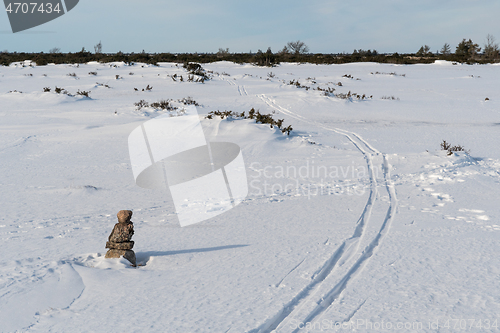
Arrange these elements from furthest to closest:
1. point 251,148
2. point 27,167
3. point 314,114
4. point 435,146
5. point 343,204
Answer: point 314,114, point 435,146, point 251,148, point 27,167, point 343,204

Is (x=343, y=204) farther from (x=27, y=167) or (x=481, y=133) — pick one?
(x=481, y=133)

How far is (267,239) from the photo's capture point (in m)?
3.96

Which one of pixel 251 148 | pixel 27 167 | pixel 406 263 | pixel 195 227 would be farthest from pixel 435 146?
pixel 27 167

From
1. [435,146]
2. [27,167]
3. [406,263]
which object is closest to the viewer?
[406,263]

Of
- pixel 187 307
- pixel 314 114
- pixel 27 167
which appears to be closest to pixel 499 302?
pixel 187 307

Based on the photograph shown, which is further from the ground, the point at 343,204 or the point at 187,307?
the point at 187,307

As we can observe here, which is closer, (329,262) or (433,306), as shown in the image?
(433,306)

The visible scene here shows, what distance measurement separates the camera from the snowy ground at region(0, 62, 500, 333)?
261cm

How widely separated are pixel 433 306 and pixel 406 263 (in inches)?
27.5

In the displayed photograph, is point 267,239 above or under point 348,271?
under

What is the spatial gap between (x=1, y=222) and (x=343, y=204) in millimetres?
4321

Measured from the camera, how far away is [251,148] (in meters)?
8.33

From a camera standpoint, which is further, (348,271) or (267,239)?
(267,239)

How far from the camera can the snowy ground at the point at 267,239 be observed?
261cm
